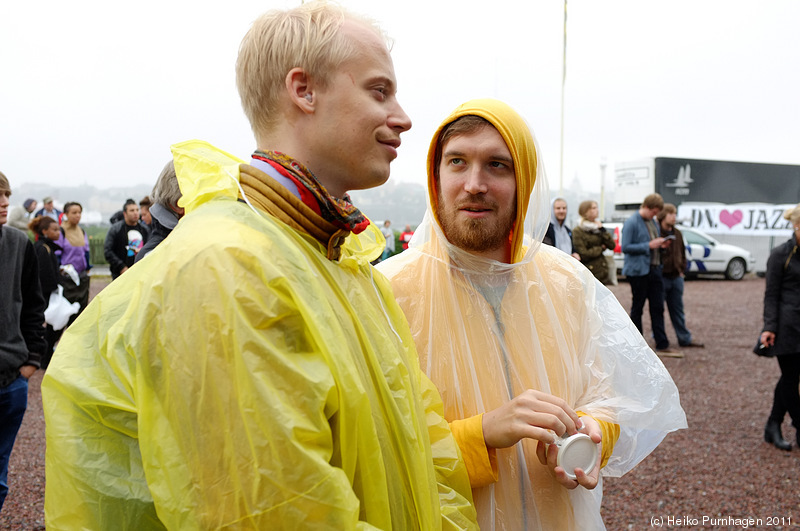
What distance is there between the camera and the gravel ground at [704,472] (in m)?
3.95

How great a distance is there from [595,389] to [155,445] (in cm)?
142

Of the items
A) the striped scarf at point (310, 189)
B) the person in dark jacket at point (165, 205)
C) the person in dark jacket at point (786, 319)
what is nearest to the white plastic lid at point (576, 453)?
the striped scarf at point (310, 189)

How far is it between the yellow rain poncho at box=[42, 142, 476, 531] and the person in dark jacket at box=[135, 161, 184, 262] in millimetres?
1961

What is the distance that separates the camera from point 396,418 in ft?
3.67

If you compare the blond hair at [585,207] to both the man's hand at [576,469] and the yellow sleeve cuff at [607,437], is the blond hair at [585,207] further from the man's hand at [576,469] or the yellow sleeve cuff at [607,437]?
the man's hand at [576,469]

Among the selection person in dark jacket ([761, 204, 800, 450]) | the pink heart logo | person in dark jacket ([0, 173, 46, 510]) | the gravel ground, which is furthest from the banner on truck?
person in dark jacket ([0, 173, 46, 510])

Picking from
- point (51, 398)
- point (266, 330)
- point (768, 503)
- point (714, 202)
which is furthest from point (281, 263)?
point (714, 202)

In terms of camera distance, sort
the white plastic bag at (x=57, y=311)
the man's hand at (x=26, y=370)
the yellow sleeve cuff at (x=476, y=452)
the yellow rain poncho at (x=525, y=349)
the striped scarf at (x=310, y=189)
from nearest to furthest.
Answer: the striped scarf at (x=310, y=189) → the yellow sleeve cuff at (x=476, y=452) → the yellow rain poncho at (x=525, y=349) → the man's hand at (x=26, y=370) → the white plastic bag at (x=57, y=311)

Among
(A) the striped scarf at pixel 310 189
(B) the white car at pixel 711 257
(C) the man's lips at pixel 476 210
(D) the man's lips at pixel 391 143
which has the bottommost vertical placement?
(B) the white car at pixel 711 257

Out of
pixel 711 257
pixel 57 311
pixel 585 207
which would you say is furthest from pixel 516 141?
pixel 711 257

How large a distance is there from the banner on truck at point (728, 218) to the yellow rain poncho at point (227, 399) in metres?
21.4

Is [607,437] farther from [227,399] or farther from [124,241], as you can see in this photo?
[124,241]

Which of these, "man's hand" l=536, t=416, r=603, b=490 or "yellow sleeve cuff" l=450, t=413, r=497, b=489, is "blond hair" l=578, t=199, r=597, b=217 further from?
"yellow sleeve cuff" l=450, t=413, r=497, b=489

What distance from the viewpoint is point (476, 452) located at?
165 cm
